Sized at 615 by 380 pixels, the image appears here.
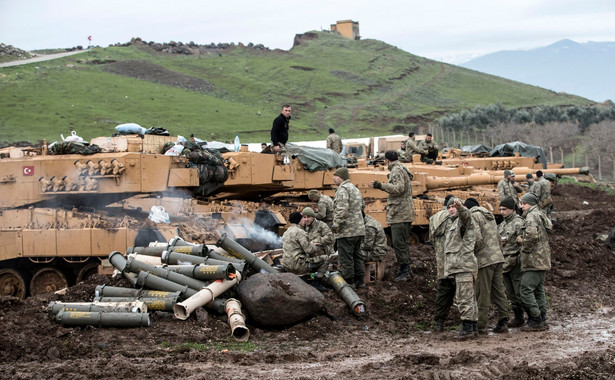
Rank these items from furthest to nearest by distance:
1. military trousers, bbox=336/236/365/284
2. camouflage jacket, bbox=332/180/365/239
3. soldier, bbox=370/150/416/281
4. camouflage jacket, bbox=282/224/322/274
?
soldier, bbox=370/150/416/281
military trousers, bbox=336/236/365/284
camouflage jacket, bbox=332/180/365/239
camouflage jacket, bbox=282/224/322/274

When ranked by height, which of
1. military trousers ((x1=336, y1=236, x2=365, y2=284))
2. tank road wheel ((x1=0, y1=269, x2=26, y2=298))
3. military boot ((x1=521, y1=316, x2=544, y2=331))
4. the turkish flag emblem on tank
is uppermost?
the turkish flag emblem on tank

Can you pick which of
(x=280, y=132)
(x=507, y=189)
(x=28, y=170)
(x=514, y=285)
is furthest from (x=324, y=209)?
Result: (x=507, y=189)

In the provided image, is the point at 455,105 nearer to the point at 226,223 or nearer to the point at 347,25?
the point at 347,25

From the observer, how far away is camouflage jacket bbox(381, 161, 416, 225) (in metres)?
13.6

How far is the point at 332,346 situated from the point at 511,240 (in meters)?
3.22

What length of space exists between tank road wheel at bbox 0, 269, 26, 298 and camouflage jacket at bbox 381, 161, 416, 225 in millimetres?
6734

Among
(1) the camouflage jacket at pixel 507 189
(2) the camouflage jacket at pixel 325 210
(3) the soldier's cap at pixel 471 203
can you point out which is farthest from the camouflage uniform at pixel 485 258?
(1) the camouflage jacket at pixel 507 189

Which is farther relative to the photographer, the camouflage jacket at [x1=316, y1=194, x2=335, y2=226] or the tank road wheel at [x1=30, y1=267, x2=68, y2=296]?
the tank road wheel at [x1=30, y1=267, x2=68, y2=296]

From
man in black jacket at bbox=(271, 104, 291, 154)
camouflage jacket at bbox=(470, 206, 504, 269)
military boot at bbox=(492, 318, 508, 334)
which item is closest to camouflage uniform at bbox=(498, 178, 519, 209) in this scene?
man in black jacket at bbox=(271, 104, 291, 154)

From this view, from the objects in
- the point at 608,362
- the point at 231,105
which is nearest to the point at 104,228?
the point at 608,362

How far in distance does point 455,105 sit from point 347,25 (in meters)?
44.8

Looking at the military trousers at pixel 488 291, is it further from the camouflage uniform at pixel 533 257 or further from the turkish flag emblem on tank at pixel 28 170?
the turkish flag emblem on tank at pixel 28 170

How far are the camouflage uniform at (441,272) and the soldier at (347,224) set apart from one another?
6.31 feet

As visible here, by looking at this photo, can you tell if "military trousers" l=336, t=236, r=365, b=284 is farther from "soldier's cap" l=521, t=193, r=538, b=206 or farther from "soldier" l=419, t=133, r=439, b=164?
"soldier" l=419, t=133, r=439, b=164
